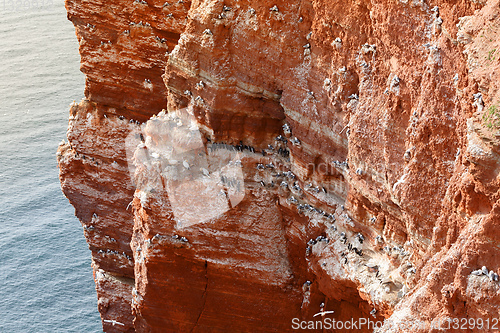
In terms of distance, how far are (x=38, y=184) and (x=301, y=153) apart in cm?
2500

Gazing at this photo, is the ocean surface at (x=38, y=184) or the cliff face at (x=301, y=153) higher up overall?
the cliff face at (x=301, y=153)

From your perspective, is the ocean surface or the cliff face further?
the ocean surface

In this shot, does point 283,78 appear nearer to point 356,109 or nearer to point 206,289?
point 356,109

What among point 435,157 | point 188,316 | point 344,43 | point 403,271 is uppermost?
point 344,43

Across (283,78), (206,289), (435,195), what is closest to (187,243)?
(206,289)

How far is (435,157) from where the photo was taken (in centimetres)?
1137

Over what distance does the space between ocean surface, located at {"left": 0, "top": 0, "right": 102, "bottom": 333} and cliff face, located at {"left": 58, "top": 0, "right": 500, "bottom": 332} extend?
32.5 ft

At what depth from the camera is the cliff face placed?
33.7ft

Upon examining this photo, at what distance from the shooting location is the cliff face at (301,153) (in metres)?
10.3

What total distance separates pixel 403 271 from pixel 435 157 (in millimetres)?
2751

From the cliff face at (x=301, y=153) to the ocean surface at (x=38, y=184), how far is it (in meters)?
9.90

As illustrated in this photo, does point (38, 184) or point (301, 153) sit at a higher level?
point (301, 153)

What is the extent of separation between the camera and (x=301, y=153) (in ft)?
52.5

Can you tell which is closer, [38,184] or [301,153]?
[301,153]
